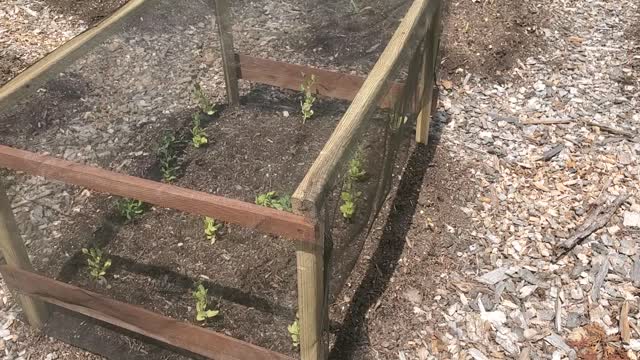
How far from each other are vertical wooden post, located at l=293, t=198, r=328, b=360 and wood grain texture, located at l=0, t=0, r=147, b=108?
1441 millimetres

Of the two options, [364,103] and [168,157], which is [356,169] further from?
[168,157]

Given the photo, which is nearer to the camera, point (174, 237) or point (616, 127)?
point (174, 237)

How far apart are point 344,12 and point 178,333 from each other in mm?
2040

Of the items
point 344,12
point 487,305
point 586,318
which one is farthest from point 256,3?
point 586,318

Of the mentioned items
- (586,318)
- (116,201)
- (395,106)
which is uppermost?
(395,106)

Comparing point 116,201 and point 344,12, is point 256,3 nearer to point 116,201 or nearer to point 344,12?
point 344,12

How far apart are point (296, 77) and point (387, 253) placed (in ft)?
4.08

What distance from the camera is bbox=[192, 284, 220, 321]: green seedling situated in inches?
115

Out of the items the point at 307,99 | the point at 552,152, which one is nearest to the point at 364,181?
the point at 307,99

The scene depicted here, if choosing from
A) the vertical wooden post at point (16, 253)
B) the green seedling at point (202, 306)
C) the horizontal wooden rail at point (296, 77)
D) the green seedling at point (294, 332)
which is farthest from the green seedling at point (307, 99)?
the vertical wooden post at point (16, 253)

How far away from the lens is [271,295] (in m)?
2.85

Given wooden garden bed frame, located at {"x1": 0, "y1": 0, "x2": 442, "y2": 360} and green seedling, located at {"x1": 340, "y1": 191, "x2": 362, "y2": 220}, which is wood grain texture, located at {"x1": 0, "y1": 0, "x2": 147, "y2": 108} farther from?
green seedling, located at {"x1": 340, "y1": 191, "x2": 362, "y2": 220}

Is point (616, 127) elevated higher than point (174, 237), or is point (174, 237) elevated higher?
point (174, 237)

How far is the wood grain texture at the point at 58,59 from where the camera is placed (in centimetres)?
278
